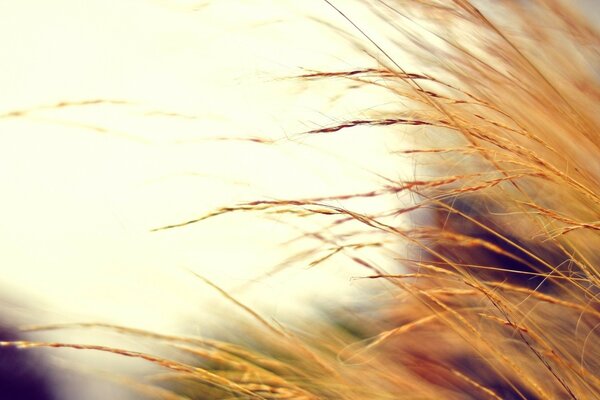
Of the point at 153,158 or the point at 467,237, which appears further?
the point at 153,158

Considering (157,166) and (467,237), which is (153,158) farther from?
(467,237)

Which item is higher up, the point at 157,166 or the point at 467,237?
the point at 467,237

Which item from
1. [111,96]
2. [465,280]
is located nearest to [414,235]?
[465,280]

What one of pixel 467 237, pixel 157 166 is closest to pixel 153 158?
pixel 157 166
